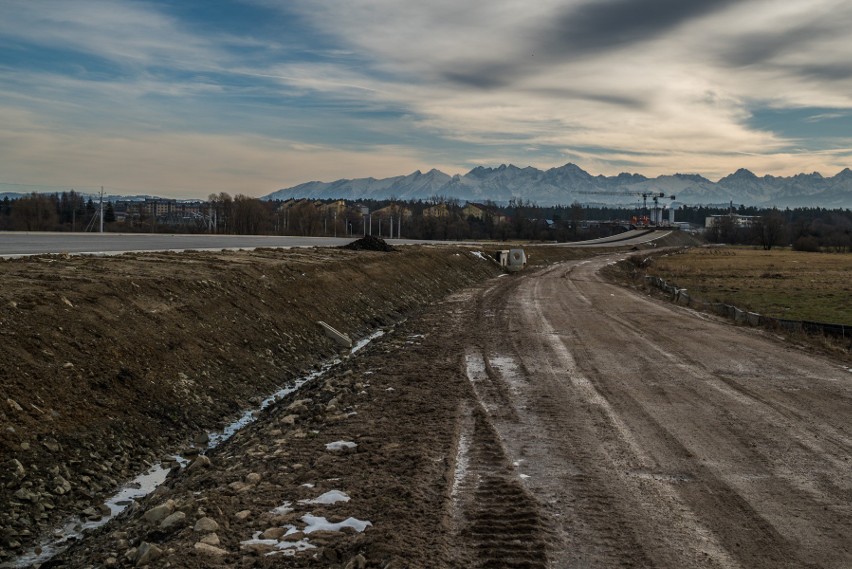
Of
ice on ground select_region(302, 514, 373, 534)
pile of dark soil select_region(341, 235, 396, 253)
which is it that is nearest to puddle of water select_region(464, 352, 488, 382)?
ice on ground select_region(302, 514, 373, 534)

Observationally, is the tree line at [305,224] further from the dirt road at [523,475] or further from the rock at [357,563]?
the rock at [357,563]

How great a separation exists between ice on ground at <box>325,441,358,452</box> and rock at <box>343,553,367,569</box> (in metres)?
2.94

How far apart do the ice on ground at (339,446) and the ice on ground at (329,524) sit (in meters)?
2.02

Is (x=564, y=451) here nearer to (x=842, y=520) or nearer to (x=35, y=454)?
(x=842, y=520)

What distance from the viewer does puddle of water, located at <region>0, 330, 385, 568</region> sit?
19.4ft

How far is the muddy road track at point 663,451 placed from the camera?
5539 mm

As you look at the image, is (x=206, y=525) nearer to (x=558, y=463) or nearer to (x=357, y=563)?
(x=357, y=563)

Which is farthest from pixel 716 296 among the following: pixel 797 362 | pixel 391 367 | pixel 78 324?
pixel 78 324

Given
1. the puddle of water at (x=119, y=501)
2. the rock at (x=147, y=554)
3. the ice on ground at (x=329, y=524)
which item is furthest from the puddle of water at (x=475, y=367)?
the rock at (x=147, y=554)

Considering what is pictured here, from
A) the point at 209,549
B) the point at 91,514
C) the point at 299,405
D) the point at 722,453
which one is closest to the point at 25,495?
the point at 91,514

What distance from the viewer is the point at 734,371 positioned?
1302 cm

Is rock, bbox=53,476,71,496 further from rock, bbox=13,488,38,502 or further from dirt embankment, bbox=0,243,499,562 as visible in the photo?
rock, bbox=13,488,38,502

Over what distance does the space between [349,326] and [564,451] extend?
39.4ft

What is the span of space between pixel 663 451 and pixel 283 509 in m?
4.38
